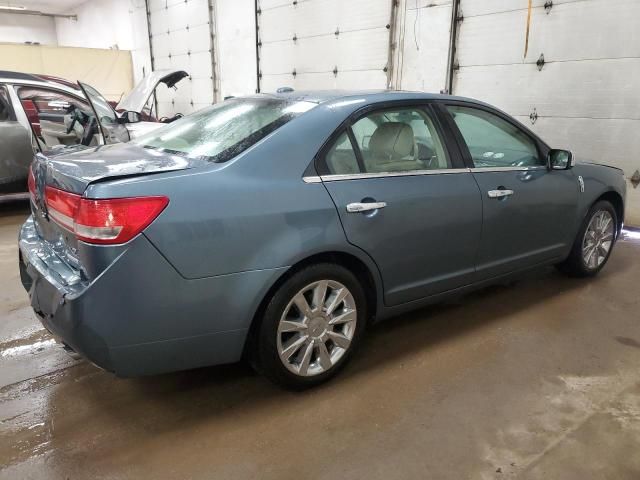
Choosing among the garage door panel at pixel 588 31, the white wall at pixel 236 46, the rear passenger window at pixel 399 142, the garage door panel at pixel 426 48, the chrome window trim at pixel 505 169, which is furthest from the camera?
the white wall at pixel 236 46

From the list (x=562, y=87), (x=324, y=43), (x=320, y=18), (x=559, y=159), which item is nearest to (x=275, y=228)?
(x=559, y=159)

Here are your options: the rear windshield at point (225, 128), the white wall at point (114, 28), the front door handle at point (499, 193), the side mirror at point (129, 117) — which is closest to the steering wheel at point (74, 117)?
the side mirror at point (129, 117)

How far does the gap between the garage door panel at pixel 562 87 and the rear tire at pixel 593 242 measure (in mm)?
2034

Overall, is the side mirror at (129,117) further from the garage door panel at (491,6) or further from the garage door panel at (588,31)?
the garage door panel at (588,31)

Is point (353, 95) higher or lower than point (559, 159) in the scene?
higher

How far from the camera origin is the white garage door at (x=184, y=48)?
1126 centimetres

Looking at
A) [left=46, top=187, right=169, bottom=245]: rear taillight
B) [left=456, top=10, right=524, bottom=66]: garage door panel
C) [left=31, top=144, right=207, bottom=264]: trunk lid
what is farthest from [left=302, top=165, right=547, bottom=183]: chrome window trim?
[left=456, top=10, right=524, bottom=66]: garage door panel

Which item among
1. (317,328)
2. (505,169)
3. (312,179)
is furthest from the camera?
(505,169)

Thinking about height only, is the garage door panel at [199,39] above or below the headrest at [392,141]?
above

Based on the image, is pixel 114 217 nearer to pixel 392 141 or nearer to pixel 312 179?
pixel 312 179

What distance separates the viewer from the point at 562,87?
18.4 ft

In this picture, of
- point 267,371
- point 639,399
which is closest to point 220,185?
point 267,371

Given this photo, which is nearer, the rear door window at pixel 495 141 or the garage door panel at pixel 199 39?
the rear door window at pixel 495 141

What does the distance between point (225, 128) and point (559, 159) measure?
217 cm
